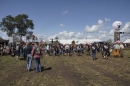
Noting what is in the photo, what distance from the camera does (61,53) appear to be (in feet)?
83.0

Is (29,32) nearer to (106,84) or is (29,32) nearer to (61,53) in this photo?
Answer: (61,53)

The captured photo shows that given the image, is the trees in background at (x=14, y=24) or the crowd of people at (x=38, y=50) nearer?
the crowd of people at (x=38, y=50)

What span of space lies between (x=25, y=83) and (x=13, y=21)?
57406 mm

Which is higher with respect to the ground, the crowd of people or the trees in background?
the trees in background

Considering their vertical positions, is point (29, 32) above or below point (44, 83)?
above

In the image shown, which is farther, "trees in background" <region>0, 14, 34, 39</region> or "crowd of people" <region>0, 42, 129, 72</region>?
"trees in background" <region>0, 14, 34, 39</region>

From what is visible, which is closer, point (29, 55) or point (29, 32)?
point (29, 55)

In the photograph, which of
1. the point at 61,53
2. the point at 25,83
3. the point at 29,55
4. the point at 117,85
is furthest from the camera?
the point at 61,53

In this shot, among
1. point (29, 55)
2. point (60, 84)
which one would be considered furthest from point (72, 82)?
point (29, 55)

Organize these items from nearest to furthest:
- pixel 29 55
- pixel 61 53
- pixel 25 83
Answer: pixel 25 83, pixel 29 55, pixel 61 53

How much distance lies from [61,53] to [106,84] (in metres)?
18.5

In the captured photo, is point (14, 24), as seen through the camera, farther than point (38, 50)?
Yes

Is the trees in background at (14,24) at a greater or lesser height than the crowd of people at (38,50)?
greater

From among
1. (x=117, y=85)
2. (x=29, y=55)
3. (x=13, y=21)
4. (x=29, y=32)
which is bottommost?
(x=117, y=85)
